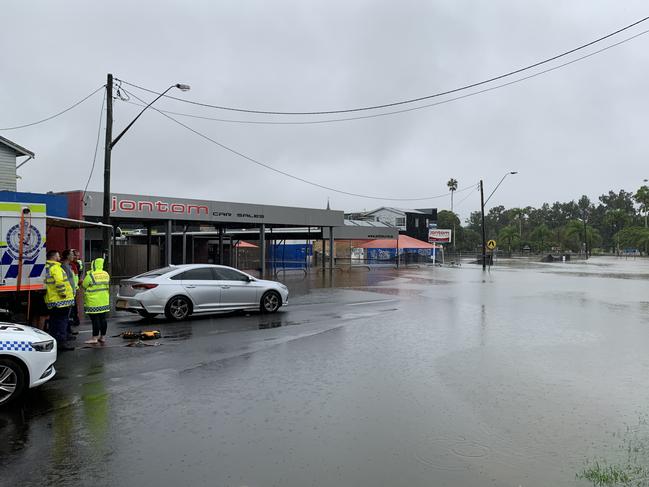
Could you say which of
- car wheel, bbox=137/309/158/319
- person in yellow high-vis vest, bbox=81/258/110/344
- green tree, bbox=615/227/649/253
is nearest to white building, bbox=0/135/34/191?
car wheel, bbox=137/309/158/319

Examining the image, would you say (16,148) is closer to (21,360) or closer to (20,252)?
(20,252)

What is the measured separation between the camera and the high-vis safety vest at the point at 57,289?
8617mm

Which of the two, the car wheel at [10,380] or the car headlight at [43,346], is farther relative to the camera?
the car headlight at [43,346]

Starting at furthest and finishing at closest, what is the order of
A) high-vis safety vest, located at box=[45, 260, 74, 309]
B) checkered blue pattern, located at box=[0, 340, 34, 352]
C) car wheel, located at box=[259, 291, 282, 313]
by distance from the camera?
car wheel, located at box=[259, 291, 282, 313] < high-vis safety vest, located at box=[45, 260, 74, 309] < checkered blue pattern, located at box=[0, 340, 34, 352]

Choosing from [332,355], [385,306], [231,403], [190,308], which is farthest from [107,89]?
[231,403]

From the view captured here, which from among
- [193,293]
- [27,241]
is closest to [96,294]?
[27,241]

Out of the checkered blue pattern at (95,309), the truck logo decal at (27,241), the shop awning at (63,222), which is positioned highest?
the shop awning at (63,222)

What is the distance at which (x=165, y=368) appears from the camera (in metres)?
7.75

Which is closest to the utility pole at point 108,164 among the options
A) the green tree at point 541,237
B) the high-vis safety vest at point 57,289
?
the high-vis safety vest at point 57,289

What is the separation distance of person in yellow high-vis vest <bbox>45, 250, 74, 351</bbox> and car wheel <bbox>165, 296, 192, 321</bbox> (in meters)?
3.62

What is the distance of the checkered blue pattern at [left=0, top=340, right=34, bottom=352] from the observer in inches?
228

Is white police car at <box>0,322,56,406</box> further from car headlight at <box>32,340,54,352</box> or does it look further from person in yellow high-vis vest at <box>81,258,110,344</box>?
person in yellow high-vis vest at <box>81,258,110,344</box>

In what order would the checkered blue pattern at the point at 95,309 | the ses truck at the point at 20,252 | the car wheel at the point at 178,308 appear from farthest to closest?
1. the car wheel at the point at 178,308
2. the checkered blue pattern at the point at 95,309
3. the ses truck at the point at 20,252

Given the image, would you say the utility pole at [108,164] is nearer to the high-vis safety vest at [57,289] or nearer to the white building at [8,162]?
the high-vis safety vest at [57,289]
